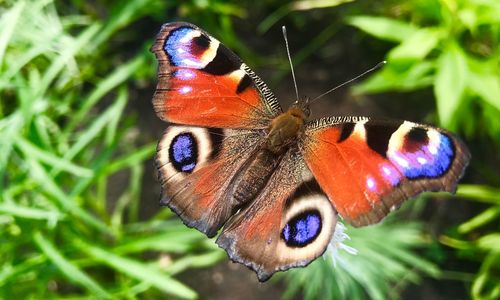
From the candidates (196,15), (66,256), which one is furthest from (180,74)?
(196,15)

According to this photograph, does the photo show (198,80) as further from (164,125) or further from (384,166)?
(164,125)

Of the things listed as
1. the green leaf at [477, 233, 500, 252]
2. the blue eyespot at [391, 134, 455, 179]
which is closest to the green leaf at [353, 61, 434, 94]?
the green leaf at [477, 233, 500, 252]

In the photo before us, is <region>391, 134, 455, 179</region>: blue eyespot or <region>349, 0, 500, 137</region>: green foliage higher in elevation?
<region>391, 134, 455, 179</region>: blue eyespot

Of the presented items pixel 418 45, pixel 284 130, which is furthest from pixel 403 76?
pixel 284 130

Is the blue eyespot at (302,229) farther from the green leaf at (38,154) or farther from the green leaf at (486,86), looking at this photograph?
the green leaf at (486,86)

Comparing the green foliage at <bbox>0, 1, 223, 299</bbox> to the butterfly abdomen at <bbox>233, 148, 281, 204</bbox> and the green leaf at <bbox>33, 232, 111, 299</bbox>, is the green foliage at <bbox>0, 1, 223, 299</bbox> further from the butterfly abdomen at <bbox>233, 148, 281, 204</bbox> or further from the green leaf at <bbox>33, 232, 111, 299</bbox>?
the butterfly abdomen at <bbox>233, 148, 281, 204</bbox>

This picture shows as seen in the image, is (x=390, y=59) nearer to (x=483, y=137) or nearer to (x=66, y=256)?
(x=483, y=137)

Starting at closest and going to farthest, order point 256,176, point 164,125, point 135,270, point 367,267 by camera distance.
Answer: point 256,176 → point 135,270 → point 367,267 → point 164,125
